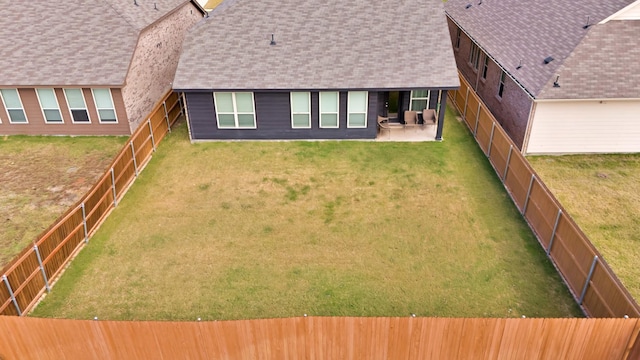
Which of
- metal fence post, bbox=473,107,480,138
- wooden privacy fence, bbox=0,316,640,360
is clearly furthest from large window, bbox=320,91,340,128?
wooden privacy fence, bbox=0,316,640,360

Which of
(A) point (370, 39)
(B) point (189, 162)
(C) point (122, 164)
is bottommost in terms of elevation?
(B) point (189, 162)

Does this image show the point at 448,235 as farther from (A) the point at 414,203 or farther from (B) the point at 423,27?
(B) the point at 423,27

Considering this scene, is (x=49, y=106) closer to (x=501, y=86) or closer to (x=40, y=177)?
(x=40, y=177)

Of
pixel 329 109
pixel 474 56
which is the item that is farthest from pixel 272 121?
pixel 474 56

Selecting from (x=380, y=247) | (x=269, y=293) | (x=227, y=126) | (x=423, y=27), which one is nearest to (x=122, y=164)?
(x=227, y=126)

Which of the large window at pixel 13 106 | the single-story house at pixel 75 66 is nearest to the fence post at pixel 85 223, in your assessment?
the single-story house at pixel 75 66

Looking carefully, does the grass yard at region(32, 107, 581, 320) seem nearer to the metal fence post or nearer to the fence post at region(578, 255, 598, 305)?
the fence post at region(578, 255, 598, 305)
